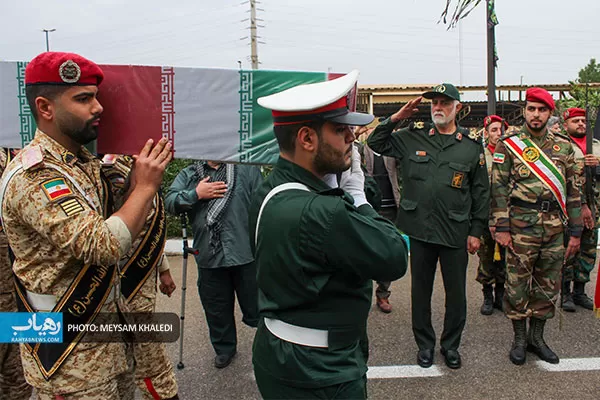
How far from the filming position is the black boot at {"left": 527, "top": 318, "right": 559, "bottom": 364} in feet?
12.1

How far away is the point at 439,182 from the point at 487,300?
195 centimetres

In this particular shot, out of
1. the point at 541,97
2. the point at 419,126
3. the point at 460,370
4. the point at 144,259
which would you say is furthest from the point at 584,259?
the point at 144,259

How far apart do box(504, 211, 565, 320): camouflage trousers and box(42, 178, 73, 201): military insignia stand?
11.1 feet

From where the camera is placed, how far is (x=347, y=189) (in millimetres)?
1962

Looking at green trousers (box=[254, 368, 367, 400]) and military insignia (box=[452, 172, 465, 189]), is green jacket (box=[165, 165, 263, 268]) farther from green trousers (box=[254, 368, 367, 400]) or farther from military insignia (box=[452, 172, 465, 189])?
green trousers (box=[254, 368, 367, 400])

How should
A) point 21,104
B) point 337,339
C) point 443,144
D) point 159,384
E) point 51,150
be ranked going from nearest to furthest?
point 337,339 → point 51,150 → point 21,104 → point 159,384 → point 443,144

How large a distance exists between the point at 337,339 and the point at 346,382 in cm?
17

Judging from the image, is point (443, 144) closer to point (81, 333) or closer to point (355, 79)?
point (355, 79)

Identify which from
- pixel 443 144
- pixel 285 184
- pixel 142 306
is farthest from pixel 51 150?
pixel 443 144

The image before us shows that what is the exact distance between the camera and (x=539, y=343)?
3771mm

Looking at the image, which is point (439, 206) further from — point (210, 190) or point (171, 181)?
point (171, 181)

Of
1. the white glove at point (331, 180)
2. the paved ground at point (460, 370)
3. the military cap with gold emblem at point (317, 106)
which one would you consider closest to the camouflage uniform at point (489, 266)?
the paved ground at point (460, 370)

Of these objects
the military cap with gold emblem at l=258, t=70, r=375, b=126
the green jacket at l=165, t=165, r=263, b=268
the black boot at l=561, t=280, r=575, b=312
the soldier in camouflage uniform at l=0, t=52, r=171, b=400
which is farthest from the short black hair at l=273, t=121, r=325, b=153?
the black boot at l=561, t=280, r=575, b=312

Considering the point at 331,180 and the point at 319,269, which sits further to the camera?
the point at 331,180
